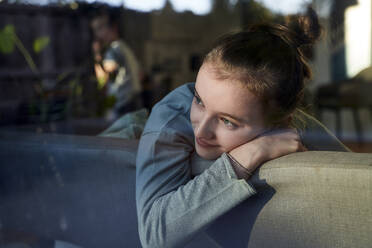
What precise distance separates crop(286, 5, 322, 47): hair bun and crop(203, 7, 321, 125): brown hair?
0.06 feet

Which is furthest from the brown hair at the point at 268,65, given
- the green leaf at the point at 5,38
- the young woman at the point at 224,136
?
the green leaf at the point at 5,38

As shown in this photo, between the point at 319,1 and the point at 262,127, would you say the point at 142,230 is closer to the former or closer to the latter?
the point at 262,127

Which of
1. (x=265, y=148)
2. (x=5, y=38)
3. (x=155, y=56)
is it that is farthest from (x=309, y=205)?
(x=5, y=38)

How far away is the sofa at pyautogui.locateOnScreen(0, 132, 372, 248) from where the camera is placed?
471mm

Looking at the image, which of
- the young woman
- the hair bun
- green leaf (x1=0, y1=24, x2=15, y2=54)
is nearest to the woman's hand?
the young woman

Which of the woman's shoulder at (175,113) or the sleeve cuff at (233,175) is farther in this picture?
the woman's shoulder at (175,113)

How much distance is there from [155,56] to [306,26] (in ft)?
2.85

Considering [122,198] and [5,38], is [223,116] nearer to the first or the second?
[122,198]

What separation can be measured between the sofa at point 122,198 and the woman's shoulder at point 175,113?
6cm

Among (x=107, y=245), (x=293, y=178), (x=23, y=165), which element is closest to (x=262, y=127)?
(x=293, y=178)

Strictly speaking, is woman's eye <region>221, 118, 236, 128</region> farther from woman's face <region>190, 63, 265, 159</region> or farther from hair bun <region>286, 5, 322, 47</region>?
hair bun <region>286, 5, 322, 47</region>

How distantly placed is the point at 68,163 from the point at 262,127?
15.5 inches

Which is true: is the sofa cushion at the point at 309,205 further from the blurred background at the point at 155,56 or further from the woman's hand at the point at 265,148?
the blurred background at the point at 155,56

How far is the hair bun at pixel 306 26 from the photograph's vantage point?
62cm
